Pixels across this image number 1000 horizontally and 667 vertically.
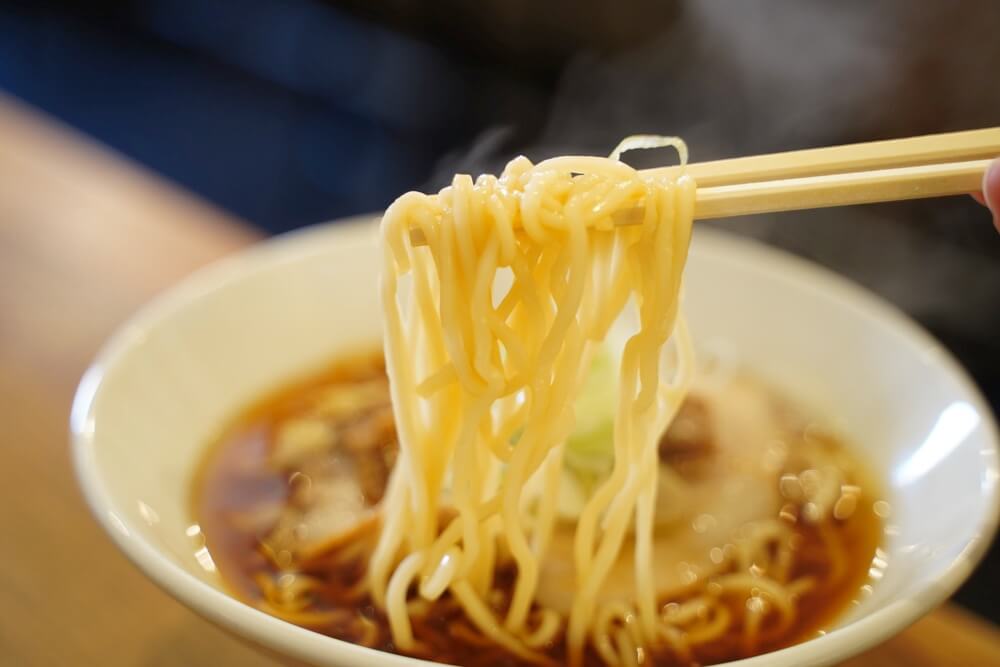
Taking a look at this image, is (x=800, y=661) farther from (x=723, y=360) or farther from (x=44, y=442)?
(x=44, y=442)

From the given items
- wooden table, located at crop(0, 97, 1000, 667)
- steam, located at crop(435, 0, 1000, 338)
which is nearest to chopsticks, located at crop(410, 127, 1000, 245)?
wooden table, located at crop(0, 97, 1000, 667)

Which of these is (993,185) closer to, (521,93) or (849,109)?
(849,109)

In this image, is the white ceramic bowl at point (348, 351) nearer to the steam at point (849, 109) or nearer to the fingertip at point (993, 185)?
the fingertip at point (993, 185)

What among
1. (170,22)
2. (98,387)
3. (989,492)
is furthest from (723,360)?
(170,22)

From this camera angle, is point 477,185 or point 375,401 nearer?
point 477,185

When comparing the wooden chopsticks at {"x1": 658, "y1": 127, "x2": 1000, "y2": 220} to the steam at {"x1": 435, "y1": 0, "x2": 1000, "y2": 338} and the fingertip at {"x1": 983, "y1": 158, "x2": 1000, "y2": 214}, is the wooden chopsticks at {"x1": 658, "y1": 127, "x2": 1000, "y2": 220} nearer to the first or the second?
the fingertip at {"x1": 983, "y1": 158, "x2": 1000, "y2": 214}

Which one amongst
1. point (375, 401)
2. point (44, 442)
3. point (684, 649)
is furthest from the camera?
point (375, 401)

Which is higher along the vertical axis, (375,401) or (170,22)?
(170,22)

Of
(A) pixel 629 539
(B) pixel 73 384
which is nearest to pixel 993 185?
(A) pixel 629 539
